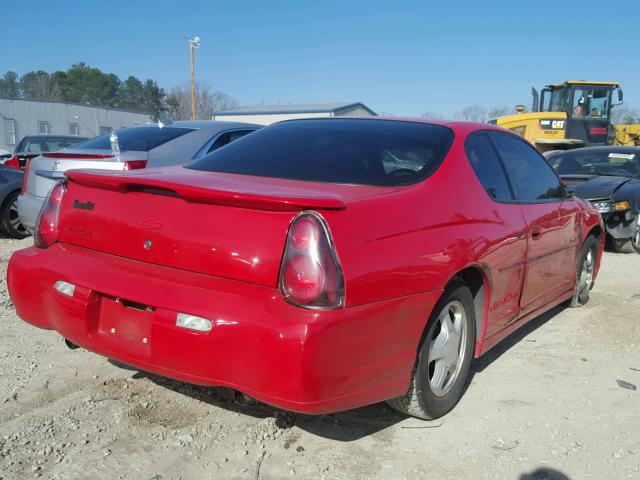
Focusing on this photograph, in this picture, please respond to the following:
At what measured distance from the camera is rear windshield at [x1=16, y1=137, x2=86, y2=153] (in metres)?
11.6

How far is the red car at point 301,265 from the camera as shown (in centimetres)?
230

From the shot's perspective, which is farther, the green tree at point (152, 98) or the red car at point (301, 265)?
the green tree at point (152, 98)

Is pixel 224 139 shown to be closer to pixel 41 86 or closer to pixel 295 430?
pixel 295 430

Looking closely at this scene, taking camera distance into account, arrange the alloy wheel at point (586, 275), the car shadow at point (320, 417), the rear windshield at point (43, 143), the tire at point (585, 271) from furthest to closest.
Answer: the rear windshield at point (43, 143) < the alloy wheel at point (586, 275) < the tire at point (585, 271) < the car shadow at point (320, 417)

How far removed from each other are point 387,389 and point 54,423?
1.61m

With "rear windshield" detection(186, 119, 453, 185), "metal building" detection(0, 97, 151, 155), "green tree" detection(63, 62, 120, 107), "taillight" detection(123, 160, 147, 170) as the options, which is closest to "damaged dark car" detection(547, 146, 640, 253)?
"rear windshield" detection(186, 119, 453, 185)

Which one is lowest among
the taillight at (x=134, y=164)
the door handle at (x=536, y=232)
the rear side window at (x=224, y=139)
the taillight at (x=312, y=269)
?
the door handle at (x=536, y=232)

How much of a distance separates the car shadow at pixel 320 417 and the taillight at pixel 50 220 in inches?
40.1

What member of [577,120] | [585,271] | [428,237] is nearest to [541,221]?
[428,237]

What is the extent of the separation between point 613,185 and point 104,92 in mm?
72376

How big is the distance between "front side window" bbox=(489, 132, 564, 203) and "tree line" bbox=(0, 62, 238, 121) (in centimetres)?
6294

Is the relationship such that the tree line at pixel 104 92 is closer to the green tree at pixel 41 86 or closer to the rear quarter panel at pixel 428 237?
the green tree at pixel 41 86

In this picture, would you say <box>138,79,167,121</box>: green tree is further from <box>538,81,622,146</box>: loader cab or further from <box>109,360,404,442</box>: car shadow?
<box>109,360,404,442</box>: car shadow

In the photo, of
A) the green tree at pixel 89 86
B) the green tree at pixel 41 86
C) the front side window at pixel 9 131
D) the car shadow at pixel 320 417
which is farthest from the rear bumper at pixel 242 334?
the green tree at pixel 89 86
